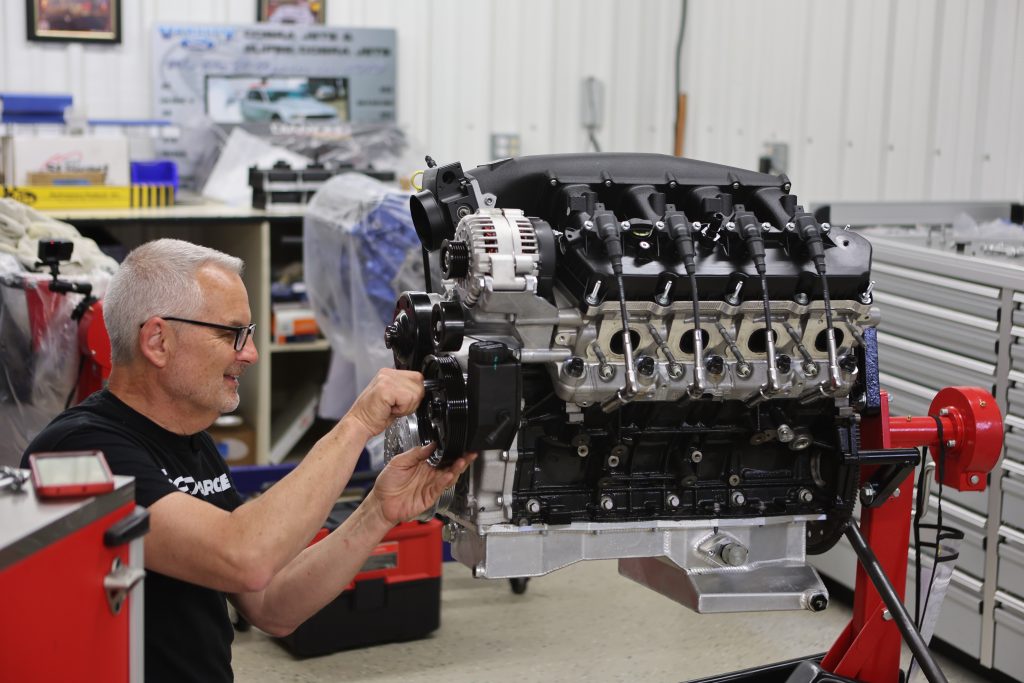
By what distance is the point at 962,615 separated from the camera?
293 centimetres

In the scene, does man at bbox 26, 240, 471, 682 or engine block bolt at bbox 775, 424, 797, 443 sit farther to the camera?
engine block bolt at bbox 775, 424, 797, 443

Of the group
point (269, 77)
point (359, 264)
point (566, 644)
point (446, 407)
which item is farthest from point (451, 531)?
point (269, 77)

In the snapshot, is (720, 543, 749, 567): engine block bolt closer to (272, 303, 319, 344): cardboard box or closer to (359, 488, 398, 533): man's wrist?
(359, 488, 398, 533): man's wrist

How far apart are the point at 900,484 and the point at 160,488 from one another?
3.96 feet

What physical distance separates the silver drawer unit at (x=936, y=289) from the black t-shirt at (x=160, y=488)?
73.7 inches

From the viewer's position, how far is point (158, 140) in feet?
15.4

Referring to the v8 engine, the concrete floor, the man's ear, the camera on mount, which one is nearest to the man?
the man's ear

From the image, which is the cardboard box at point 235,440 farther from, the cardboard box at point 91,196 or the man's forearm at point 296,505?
the man's forearm at point 296,505

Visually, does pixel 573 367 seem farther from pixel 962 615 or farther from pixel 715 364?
pixel 962 615

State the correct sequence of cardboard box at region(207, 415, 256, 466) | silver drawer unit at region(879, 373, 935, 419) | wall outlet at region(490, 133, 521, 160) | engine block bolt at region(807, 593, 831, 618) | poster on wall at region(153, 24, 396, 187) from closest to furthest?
engine block bolt at region(807, 593, 831, 618) < silver drawer unit at region(879, 373, 935, 419) < cardboard box at region(207, 415, 256, 466) < poster on wall at region(153, 24, 396, 187) < wall outlet at region(490, 133, 521, 160)

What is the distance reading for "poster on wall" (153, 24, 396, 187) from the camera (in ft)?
15.4

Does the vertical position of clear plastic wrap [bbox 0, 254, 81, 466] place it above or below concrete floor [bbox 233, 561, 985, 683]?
above

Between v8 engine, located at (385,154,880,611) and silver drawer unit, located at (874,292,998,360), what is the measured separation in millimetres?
1039

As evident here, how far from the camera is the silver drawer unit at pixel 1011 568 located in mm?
2766
